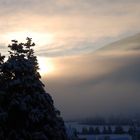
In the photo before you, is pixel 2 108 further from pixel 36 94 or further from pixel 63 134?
pixel 63 134

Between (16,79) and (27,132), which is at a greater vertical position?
(16,79)

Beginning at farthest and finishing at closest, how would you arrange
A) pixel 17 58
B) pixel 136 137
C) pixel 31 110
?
pixel 136 137
pixel 17 58
pixel 31 110

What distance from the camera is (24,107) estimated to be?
25.7 meters

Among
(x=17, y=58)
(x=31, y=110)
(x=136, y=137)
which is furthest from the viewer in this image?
(x=136, y=137)

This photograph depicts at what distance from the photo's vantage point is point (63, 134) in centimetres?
2805

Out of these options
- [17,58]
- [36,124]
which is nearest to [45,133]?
[36,124]

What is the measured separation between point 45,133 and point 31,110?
1.53 m

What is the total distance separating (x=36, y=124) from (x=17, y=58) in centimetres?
376

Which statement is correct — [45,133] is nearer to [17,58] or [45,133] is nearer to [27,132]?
[27,132]

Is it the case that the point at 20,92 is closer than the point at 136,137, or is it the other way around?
the point at 20,92

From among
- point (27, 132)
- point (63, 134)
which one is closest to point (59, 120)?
point (63, 134)

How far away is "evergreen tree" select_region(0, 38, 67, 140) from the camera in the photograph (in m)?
26.0

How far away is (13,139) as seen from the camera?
86.1ft

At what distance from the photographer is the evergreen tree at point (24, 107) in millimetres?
26031
